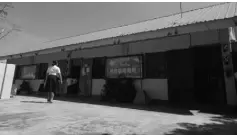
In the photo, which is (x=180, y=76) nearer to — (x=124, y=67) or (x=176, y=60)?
(x=176, y=60)

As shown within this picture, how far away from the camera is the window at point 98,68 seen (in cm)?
843

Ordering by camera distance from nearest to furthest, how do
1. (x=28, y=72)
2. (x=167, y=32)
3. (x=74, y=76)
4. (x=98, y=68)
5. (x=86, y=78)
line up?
(x=167, y=32) → (x=98, y=68) → (x=86, y=78) → (x=74, y=76) → (x=28, y=72)

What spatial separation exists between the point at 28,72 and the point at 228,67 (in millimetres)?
13514

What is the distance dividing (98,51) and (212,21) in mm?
5765

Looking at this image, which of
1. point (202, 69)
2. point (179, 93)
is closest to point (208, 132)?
point (179, 93)

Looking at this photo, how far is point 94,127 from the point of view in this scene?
2686 mm

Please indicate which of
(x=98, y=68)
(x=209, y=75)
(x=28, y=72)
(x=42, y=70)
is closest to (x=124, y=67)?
(x=98, y=68)

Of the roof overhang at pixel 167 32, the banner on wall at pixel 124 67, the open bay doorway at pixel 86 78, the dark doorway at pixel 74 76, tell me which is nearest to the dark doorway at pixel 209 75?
the roof overhang at pixel 167 32

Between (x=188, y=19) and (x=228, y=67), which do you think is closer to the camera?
(x=228, y=67)

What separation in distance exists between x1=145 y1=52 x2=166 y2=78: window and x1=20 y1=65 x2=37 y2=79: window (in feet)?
30.6

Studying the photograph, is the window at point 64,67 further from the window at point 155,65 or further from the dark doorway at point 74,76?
the window at point 155,65

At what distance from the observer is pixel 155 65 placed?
22.3ft

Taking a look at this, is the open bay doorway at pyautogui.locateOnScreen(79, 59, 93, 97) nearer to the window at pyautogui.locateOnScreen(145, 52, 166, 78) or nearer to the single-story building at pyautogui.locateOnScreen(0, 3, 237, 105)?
the single-story building at pyautogui.locateOnScreen(0, 3, 237, 105)

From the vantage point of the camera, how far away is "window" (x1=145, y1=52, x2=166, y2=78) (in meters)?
6.61
